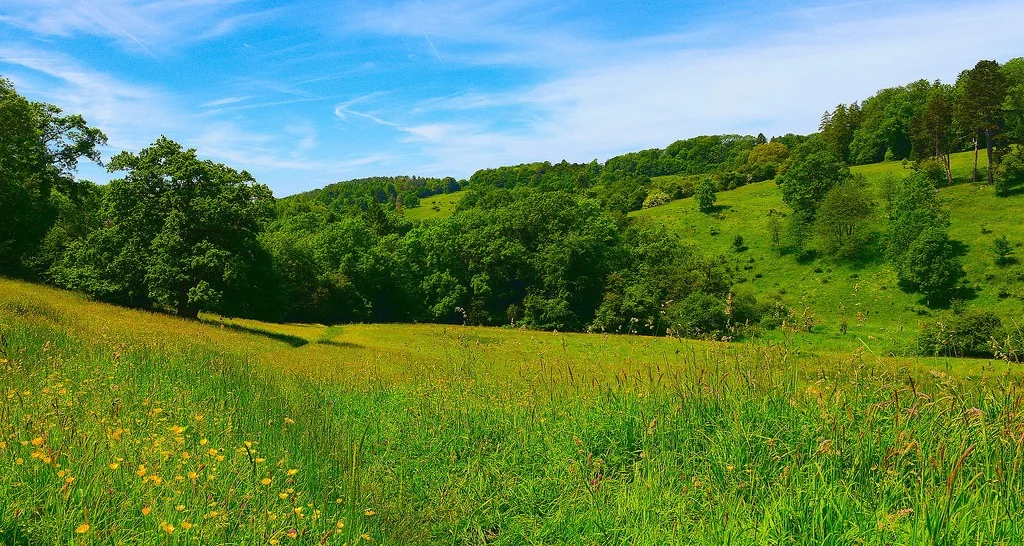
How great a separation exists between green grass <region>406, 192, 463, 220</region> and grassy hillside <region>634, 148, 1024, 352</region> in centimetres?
6189

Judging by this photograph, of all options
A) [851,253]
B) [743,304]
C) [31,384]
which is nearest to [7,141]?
[31,384]

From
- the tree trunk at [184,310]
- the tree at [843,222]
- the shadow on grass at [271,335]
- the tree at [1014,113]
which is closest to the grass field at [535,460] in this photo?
the shadow on grass at [271,335]

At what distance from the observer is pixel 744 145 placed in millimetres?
152625

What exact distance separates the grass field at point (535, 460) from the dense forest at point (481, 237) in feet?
6.91

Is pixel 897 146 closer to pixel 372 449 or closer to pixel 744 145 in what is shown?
pixel 744 145

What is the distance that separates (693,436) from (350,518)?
3.64m

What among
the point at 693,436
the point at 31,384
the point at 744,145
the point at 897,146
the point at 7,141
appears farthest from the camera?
the point at 744,145

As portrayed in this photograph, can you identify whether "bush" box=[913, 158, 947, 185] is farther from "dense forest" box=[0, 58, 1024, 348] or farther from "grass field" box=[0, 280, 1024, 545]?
"grass field" box=[0, 280, 1024, 545]

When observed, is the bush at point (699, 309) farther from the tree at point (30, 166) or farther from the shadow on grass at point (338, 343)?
the tree at point (30, 166)

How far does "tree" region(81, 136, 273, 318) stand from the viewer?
32031 millimetres

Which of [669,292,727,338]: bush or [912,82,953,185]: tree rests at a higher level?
[912,82,953,185]: tree

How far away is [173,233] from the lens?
3256 centimetres

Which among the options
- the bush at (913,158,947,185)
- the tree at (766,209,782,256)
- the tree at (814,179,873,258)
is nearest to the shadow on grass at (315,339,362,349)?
the tree at (766,209,782,256)

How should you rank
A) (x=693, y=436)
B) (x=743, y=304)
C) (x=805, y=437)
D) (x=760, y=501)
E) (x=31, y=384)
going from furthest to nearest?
1. (x=743, y=304)
2. (x=31, y=384)
3. (x=693, y=436)
4. (x=805, y=437)
5. (x=760, y=501)
